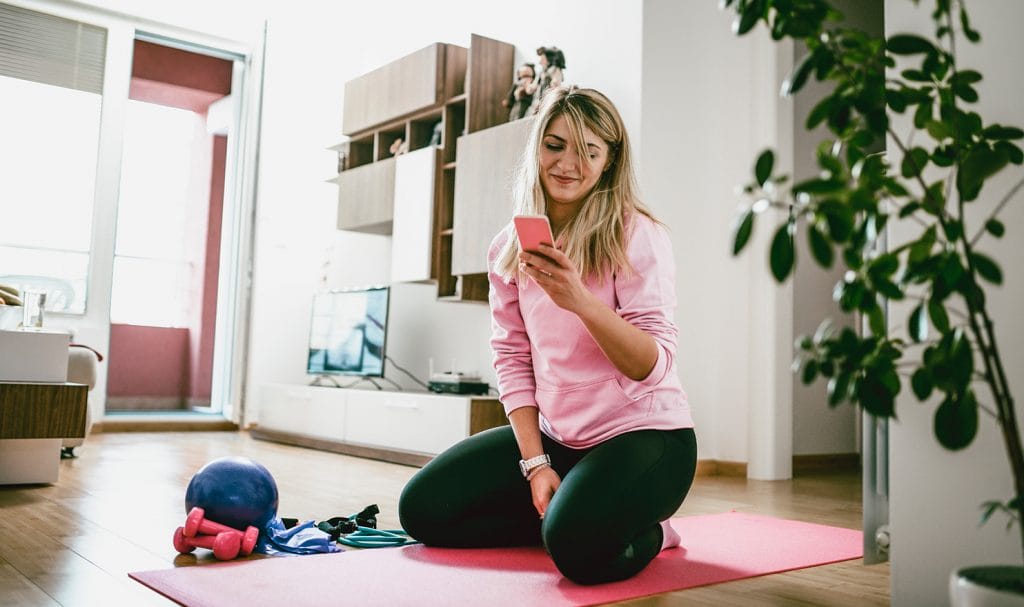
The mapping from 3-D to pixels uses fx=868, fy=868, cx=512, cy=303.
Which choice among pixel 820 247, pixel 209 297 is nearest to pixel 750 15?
pixel 820 247

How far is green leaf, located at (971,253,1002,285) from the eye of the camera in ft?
2.78

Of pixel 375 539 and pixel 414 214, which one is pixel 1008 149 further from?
pixel 414 214

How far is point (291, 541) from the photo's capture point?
193 cm

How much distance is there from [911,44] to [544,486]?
108 cm

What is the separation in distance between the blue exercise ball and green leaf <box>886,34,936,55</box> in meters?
1.50

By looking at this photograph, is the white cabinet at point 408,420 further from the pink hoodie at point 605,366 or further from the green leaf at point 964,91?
the green leaf at point 964,91

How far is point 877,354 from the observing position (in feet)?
3.04

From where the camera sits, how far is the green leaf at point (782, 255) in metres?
0.77

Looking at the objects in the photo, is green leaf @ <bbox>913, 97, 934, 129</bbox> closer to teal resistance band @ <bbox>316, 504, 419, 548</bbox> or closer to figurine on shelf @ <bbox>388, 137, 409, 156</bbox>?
teal resistance band @ <bbox>316, 504, 419, 548</bbox>

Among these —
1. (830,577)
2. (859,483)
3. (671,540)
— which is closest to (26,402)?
(671,540)

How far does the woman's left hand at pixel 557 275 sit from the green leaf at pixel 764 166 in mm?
626

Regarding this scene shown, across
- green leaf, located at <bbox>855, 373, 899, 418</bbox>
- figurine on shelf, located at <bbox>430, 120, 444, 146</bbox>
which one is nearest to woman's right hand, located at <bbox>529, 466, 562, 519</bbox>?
green leaf, located at <bbox>855, 373, 899, 418</bbox>

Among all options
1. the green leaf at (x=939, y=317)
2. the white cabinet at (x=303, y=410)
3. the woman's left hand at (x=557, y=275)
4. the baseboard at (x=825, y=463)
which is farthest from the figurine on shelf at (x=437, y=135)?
the green leaf at (x=939, y=317)

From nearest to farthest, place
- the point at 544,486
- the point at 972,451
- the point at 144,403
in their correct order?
1. the point at 972,451
2. the point at 544,486
3. the point at 144,403
